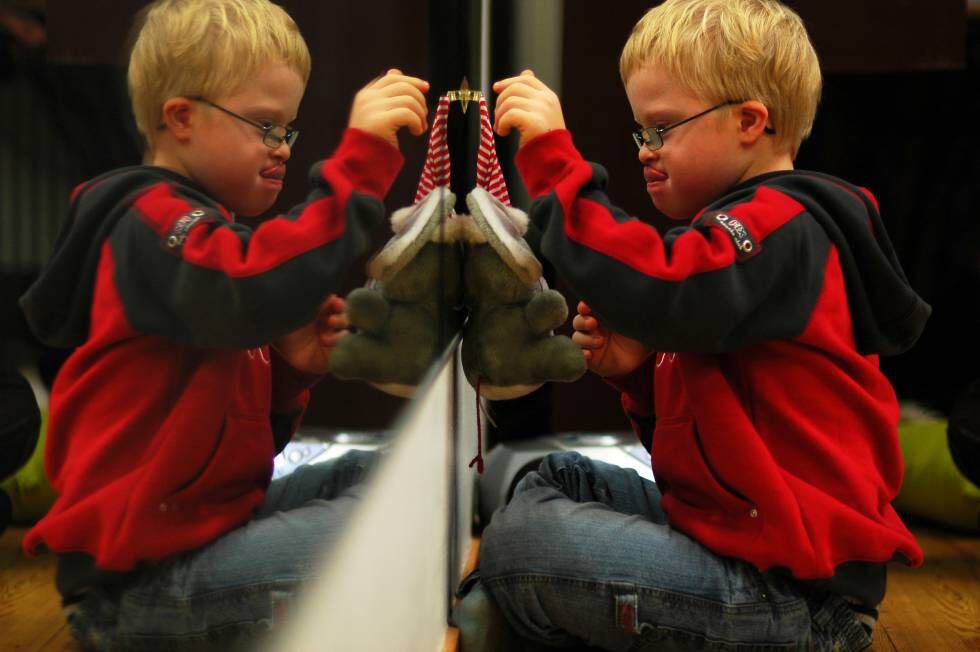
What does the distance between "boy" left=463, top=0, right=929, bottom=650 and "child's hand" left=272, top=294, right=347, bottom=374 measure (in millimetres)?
358

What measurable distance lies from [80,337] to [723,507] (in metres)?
0.72

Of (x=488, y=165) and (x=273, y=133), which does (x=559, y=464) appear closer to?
(x=488, y=165)

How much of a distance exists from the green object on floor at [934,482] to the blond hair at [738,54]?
1.21 feet

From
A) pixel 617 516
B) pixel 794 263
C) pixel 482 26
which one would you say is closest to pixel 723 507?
pixel 617 516

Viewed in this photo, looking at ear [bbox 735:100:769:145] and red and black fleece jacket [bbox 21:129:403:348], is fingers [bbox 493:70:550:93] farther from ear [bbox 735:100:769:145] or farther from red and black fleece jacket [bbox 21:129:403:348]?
red and black fleece jacket [bbox 21:129:403:348]

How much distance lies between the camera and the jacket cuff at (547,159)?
87cm

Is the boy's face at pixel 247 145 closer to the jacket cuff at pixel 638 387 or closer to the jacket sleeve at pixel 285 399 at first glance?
the jacket sleeve at pixel 285 399

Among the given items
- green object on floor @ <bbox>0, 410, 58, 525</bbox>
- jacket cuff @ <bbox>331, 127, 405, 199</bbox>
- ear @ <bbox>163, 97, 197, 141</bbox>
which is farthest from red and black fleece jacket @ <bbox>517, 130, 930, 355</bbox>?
green object on floor @ <bbox>0, 410, 58, 525</bbox>

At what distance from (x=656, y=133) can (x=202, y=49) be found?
0.59 m

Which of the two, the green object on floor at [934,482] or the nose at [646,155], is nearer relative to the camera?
the nose at [646,155]

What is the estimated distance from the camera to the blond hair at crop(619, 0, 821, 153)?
0.90 meters

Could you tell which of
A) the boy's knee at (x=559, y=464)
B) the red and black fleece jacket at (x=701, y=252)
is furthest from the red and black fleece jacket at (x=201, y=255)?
the boy's knee at (x=559, y=464)

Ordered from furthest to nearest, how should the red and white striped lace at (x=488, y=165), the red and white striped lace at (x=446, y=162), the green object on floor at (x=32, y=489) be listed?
the red and white striped lace at (x=488, y=165)
the red and white striped lace at (x=446, y=162)
the green object on floor at (x=32, y=489)

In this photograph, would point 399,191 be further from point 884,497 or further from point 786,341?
point 884,497
